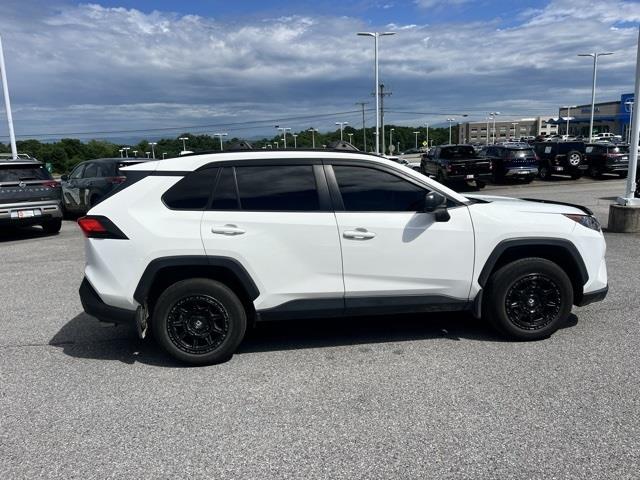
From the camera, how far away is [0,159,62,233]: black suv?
1038 cm

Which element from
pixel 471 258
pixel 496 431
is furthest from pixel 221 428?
pixel 471 258

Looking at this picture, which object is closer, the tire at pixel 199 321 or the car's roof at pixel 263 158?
the tire at pixel 199 321

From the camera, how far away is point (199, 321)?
4.04 meters

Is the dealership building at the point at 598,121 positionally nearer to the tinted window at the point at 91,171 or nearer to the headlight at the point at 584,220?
the tinted window at the point at 91,171

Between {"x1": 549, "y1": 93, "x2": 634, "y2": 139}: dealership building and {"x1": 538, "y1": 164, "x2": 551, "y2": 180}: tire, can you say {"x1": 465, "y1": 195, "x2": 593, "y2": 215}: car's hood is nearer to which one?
{"x1": 538, "y1": 164, "x2": 551, "y2": 180}: tire

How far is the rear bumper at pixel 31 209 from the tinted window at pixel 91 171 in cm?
186

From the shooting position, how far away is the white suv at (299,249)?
3.97 metres

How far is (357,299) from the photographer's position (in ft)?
13.7

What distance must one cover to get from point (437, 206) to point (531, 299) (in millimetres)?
1230

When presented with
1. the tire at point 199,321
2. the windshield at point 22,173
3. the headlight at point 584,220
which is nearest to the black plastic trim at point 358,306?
the tire at point 199,321

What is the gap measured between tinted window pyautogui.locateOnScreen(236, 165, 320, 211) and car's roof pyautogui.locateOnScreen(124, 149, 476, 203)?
4.2 inches

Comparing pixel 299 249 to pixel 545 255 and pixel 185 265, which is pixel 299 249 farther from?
pixel 545 255

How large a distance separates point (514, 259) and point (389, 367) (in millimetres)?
1511

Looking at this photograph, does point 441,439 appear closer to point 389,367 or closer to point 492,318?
point 389,367
